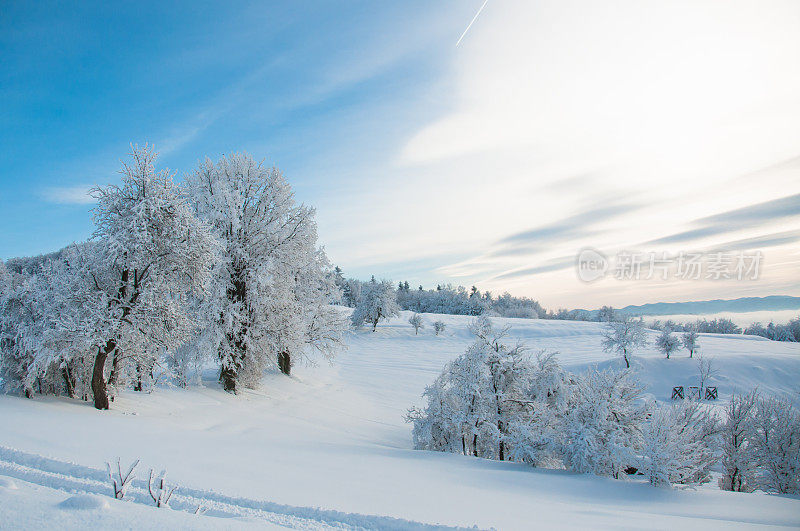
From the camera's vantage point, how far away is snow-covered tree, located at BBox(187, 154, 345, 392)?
17438mm

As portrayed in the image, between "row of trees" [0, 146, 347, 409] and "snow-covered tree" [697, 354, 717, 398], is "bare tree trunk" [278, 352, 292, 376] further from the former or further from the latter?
"snow-covered tree" [697, 354, 717, 398]

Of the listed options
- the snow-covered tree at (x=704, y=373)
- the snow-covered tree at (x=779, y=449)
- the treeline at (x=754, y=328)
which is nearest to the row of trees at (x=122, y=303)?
the snow-covered tree at (x=779, y=449)

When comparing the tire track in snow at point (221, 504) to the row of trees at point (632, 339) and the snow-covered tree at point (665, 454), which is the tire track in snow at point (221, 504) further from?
the row of trees at point (632, 339)

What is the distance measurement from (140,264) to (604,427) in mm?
15231

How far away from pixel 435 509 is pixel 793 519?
7.28 m

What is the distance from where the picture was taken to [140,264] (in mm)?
12398

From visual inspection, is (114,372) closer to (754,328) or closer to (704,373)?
(704,373)

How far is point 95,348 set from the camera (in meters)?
12.8

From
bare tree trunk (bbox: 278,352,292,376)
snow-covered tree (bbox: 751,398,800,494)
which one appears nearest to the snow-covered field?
snow-covered tree (bbox: 751,398,800,494)

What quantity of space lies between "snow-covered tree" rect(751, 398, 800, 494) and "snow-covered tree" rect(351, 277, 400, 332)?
2217 inches

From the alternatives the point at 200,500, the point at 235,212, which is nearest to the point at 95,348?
the point at 235,212

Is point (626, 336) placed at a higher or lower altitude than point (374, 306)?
lower

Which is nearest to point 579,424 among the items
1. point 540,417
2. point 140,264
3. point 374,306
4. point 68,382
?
point 540,417

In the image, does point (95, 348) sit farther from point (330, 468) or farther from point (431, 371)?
point (431, 371)
